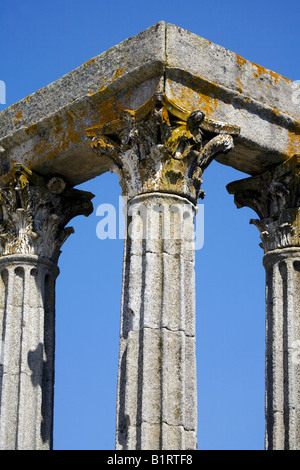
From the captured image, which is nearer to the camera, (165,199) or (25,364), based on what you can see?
(165,199)

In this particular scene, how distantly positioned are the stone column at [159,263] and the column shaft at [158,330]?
0.02 meters

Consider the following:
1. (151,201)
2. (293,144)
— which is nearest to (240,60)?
(293,144)

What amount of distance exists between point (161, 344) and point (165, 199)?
251 cm

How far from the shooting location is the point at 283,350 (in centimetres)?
2500

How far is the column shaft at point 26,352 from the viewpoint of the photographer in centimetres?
2500

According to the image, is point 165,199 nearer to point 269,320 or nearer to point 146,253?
point 146,253

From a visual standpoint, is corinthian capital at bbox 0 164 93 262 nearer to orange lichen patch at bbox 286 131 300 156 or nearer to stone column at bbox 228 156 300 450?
stone column at bbox 228 156 300 450

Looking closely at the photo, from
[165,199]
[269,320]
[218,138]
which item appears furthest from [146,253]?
[269,320]

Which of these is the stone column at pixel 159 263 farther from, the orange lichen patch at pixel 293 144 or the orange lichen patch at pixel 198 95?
the orange lichen patch at pixel 293 144

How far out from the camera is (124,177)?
2328 cm

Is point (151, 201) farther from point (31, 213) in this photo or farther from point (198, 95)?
point (31, 213)
